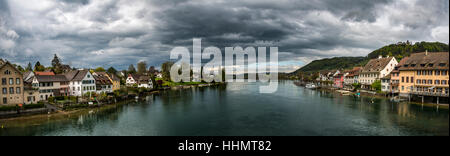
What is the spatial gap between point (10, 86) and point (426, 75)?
3112 inches

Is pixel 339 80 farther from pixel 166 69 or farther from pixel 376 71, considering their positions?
pixel 166 69

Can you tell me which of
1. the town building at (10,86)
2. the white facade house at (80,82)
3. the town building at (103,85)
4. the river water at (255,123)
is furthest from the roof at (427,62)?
the town building at (10,86)

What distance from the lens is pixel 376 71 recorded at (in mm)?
69375

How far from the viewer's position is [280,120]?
35.6 m

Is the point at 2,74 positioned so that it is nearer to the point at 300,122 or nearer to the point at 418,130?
the point at 300,122

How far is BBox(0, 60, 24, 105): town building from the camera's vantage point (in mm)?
40959

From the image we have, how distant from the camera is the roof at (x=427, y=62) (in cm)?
4237

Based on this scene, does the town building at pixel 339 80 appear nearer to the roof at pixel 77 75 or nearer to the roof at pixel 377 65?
the roof at pixel 377 65

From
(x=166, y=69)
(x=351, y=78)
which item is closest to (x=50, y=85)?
(x=166, y=69)

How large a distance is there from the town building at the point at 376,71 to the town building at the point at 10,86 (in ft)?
285

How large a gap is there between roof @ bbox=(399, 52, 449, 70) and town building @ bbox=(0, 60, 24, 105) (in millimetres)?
76876

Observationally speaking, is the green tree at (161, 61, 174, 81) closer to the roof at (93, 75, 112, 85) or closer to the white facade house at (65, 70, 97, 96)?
the roof at (93, 75, 112, 85)
